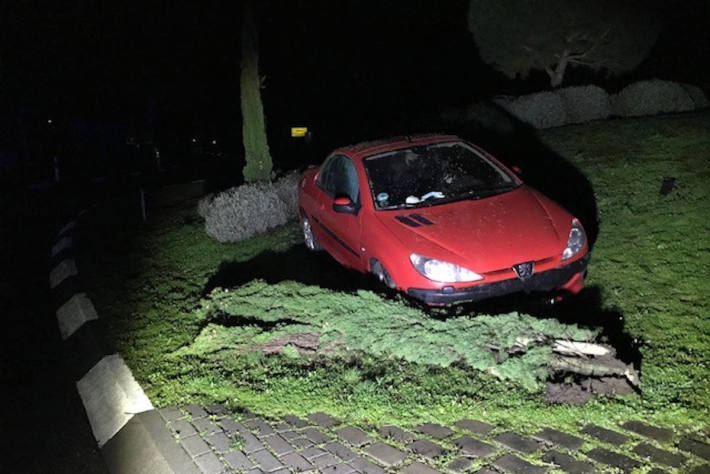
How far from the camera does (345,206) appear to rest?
6840 millimetres

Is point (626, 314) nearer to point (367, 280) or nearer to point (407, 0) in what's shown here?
point (367, 280)

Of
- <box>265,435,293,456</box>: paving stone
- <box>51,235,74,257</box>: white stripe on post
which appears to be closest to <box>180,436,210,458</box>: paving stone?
<box>265,435,293,456</box>: paving stone

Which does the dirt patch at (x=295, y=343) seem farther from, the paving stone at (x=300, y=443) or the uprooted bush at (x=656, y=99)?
the uprooted bush at (x=656, y=99)

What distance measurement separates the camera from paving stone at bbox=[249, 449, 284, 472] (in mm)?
4020

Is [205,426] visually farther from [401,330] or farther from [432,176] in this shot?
[432,176]

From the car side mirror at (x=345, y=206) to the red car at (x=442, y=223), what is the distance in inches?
0.4

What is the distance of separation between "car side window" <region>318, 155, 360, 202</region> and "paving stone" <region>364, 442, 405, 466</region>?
10.7 feet

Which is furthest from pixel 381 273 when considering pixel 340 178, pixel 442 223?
pixel 340 178

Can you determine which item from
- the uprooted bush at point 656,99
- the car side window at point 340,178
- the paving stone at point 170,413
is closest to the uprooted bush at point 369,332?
the paving stone at point 170,413

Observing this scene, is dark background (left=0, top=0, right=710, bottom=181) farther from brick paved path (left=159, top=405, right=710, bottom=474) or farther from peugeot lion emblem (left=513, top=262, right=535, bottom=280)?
brick paved path (left=159, top=405, right=710, bottom=474)

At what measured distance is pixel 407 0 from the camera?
30.4 m

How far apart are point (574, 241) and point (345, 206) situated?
2256 mm

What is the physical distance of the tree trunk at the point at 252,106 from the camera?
1173cm

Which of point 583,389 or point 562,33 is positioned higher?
point 562,33
